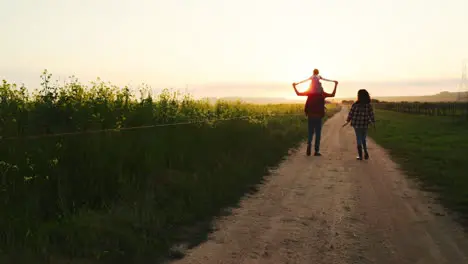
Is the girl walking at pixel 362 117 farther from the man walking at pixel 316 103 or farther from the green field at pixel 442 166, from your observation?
the green field at pixel 442 166

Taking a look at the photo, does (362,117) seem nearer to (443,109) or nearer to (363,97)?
(363,97)

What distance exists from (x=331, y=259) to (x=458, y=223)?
2.79m

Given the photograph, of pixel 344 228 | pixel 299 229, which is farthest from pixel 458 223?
pixel 299 229

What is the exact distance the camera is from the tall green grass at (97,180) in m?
5.17

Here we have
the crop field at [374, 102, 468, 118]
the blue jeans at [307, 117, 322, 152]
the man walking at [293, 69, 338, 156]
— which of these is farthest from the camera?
the crop field at [374, 102, 468, 118]

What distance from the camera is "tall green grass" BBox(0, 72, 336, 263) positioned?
17.0 feet

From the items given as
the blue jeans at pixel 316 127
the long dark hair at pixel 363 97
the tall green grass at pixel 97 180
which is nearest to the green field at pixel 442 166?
the long dark hair at pixel 363 97

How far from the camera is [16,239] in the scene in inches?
196

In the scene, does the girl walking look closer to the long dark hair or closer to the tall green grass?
the long dark hair

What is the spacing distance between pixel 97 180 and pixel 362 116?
975 cm

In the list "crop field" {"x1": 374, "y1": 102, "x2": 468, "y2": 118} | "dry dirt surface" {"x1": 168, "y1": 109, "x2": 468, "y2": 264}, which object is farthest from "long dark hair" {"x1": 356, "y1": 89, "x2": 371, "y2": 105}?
"crop field" {"x1": 374, "y1": 102, "x2": 468, "y2": 118}

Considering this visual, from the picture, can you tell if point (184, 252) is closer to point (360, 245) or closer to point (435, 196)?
point (360, 245)

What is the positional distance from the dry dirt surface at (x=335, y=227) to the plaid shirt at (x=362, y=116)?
4355mm

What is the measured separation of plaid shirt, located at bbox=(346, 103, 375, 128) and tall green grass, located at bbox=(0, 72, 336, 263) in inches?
208
